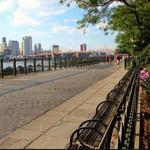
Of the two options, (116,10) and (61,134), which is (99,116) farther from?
(116,10)

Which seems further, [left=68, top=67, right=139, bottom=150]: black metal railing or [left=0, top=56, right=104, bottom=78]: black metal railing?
[left=0, top=56, right=104, bottom=78]: black metal railing

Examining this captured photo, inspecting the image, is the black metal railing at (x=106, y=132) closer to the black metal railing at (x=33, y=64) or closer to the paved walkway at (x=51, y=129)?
the paved walkway at (x=51, y=129)

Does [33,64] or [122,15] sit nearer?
[122,15]

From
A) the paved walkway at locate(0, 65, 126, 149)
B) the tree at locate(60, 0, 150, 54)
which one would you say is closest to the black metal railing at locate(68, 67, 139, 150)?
the paved walkway at locate(0, 65, 126, 149)

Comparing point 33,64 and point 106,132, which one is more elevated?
point 106,132

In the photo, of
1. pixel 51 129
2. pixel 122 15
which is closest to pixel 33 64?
pixel 122 15

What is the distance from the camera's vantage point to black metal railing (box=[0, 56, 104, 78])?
28.6 metres

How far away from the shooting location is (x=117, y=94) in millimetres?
11805

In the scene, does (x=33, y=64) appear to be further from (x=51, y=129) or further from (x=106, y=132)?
(x=106, y=132)

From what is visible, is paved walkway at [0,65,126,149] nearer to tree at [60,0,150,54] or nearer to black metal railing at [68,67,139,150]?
black metal railing at [68,67,139,150]

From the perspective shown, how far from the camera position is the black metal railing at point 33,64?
28.6 meters

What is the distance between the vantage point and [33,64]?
1377 inches

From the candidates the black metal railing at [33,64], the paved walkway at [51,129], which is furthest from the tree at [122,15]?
the paved walkway at [51,129]

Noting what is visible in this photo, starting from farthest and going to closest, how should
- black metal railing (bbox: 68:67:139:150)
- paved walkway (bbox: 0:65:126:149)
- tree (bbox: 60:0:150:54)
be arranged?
tree (bbox: 60:0:150:54) < paved walkway (bbox: 0:65:126:149) < black metal railing (bbox: 68:67:139:150)
